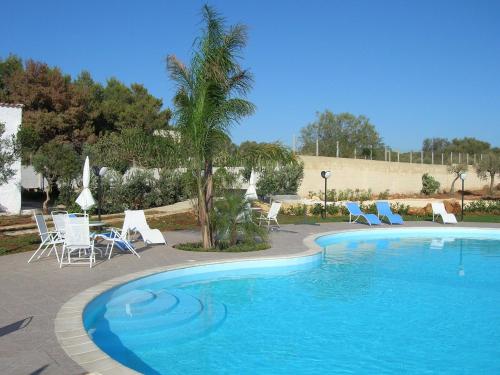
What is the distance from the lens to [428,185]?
3444 cm

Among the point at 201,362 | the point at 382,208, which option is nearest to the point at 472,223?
the point at 382,208

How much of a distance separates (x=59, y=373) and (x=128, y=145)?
727cm

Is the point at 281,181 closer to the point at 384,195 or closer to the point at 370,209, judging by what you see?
the point at 370,209

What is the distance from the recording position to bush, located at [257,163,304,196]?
23.3 meters

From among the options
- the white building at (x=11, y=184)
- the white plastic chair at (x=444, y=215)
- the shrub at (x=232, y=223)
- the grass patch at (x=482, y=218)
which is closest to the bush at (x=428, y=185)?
the grass patch at (x=482, y=218)

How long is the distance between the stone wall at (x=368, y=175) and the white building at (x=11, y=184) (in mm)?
13214

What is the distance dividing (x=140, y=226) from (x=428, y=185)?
2746 centimetres

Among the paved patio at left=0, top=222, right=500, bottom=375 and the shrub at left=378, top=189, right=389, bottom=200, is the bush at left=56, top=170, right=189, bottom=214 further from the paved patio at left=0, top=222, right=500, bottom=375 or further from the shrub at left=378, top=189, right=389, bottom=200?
the shrub at left=378, top=189, right=389, bottom=200

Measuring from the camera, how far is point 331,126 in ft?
188

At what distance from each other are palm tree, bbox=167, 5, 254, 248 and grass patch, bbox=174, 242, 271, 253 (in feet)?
3.15

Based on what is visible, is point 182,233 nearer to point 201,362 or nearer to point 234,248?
point 234,248

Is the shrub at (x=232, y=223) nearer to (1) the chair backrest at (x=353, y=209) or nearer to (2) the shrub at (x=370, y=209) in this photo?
(1) the chair backrest at (x=353, y=209)

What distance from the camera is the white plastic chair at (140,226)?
11.2m

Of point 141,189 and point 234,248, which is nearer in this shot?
point 234,248
